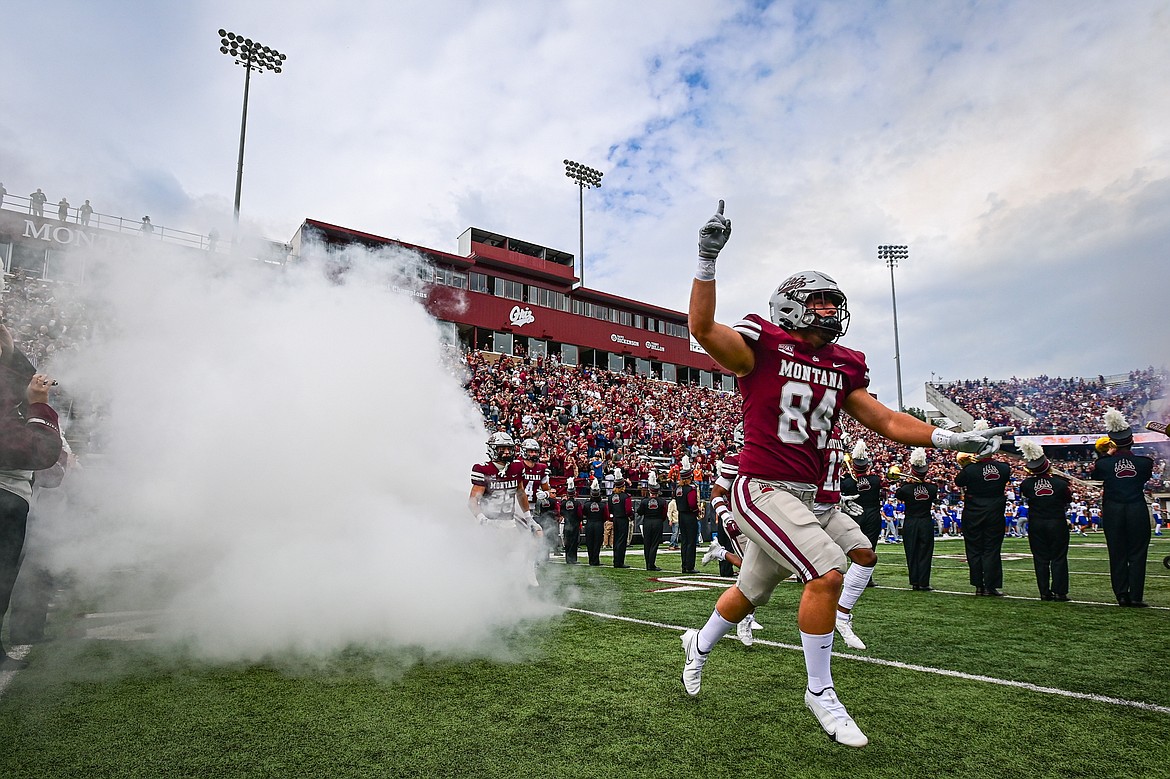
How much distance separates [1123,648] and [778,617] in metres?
2.96

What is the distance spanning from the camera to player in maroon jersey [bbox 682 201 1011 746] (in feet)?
11.6

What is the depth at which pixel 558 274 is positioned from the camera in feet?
142

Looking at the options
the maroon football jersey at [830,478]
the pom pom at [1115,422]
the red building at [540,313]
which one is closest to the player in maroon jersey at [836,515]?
the maroon football jersey at [830,478]

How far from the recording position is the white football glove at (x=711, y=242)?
347cm

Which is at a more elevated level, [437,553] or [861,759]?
[437,553]

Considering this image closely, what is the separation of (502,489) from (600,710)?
525 cm

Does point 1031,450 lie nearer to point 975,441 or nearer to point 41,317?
point 975,441

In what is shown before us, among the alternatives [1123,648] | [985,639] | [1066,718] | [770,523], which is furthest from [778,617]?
[770,523]

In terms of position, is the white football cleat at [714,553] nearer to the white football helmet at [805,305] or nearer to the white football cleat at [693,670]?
the white football cleat at [693,670]

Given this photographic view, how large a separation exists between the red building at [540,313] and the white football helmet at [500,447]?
975 inches

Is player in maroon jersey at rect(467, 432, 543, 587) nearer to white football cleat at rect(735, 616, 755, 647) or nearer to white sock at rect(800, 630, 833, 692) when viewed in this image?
white football cleat at rect(735, 616, 755, 647)

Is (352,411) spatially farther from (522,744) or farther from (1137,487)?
(1137,487)

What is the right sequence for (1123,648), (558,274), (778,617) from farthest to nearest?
(558,274)
(778,617)
(1123,648)

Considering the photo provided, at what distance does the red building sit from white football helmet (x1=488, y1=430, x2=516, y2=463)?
24757mm
